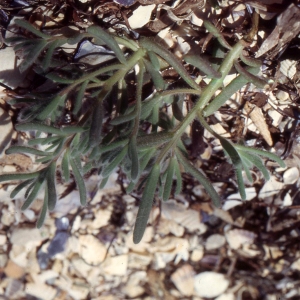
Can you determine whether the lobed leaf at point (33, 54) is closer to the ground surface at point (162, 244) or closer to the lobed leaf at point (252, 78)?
the ground surface at point (162, 244)

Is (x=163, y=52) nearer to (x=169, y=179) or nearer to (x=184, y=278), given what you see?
(x=169, y=179)

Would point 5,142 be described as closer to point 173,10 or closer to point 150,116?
point 150,116

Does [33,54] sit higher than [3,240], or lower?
higher

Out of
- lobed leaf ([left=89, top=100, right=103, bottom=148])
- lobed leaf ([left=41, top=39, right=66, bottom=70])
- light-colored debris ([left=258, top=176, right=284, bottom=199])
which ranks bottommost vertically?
light-colored debris ([left=258, top=176, right=284, bottom=199])

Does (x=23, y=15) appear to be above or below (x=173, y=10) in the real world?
below

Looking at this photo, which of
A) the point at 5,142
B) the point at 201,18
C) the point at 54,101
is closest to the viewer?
the point at 54,101

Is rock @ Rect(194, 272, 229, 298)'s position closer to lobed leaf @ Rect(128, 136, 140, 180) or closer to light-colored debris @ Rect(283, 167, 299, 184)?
light-colored debris @ Rect(283, 167, 299, 184)

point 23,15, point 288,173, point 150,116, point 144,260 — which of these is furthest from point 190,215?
point 23,15

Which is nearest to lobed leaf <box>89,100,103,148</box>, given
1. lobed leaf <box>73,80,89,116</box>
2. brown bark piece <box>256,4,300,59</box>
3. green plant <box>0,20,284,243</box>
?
green plant <box>0,20,284,243</box>

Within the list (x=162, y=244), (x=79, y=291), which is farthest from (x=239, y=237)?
(x=79, y=291)
